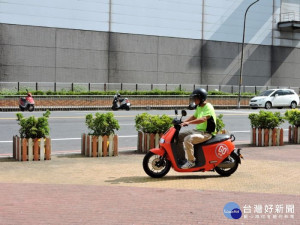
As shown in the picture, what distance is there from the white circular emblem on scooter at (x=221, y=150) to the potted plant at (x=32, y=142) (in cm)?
395

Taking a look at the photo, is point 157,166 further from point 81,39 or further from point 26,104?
point 81,39

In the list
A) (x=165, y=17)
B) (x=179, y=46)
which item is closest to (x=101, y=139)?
(x=165, y=17)

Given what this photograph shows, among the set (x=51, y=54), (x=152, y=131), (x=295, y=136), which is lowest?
(x=295, y=136)

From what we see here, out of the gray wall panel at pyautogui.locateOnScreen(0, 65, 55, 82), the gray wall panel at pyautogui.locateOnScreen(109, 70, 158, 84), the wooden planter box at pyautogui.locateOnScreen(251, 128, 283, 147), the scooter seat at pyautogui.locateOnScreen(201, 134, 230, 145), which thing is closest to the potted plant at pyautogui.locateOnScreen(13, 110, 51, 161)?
the scooter seat at pyautogui.locateOnScreen(201, 134, 230, 145)

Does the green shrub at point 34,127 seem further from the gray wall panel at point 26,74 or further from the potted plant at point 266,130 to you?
the gray wall panel at point 26,74

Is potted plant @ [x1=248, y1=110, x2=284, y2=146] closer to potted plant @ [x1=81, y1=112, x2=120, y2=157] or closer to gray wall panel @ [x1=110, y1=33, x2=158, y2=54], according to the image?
potted plant @ [x1=81, y1=112, x2=120, y2=157]

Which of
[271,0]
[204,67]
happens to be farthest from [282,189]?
[271,0]

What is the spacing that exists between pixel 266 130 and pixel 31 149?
7059 mm

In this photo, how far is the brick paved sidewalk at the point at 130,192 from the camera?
21.9 feet

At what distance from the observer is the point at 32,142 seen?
11.3m

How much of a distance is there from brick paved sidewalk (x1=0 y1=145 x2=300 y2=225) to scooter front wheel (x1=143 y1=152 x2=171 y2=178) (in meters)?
0.14

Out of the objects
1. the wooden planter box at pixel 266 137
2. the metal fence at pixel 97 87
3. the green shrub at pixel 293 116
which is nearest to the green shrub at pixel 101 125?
the wooden planter box at pixel 266 137

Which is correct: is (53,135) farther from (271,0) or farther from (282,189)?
(271,0)

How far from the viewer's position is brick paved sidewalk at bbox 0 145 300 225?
21.9 feet
